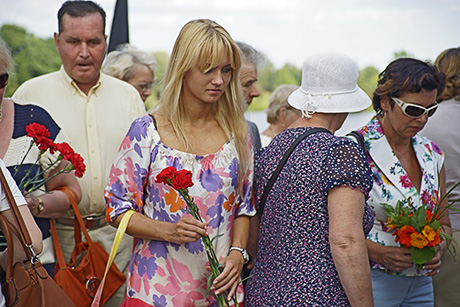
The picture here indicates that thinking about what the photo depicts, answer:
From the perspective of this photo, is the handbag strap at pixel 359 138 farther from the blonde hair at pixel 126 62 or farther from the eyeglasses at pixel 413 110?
the blonde hair at pixel 126 62

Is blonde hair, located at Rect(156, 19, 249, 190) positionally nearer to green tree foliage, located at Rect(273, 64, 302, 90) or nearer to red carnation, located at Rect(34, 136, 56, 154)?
red carnation, located at Rect(34, 136, 56, 154)

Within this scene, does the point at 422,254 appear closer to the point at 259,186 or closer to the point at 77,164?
the point at 259,186

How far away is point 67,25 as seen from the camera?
3609mm

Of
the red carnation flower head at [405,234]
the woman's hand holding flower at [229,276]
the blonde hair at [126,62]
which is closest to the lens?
the woman's hand holding flower at [229,276]

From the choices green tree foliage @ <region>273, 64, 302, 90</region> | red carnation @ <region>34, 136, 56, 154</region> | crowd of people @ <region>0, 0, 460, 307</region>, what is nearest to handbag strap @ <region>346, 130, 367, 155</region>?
crowd of people @ <region>0, 0, 460, 307</region>

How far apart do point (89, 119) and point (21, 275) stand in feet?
5.20

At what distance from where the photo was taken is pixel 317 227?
2322 mm

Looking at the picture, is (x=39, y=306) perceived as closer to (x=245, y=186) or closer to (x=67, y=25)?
(x=245, y=186)

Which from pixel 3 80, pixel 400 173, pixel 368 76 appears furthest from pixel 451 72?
pixel 3 80

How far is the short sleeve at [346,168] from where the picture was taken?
2256mm

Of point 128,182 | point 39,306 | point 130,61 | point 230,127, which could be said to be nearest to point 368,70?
point 130,61

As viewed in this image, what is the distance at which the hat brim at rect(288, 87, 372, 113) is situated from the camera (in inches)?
98.6

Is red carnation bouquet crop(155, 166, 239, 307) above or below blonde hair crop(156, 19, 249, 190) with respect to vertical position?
below

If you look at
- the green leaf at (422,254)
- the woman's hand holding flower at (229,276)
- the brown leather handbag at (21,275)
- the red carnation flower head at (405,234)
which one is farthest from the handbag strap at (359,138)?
the brown leather handbag at (21,275)
